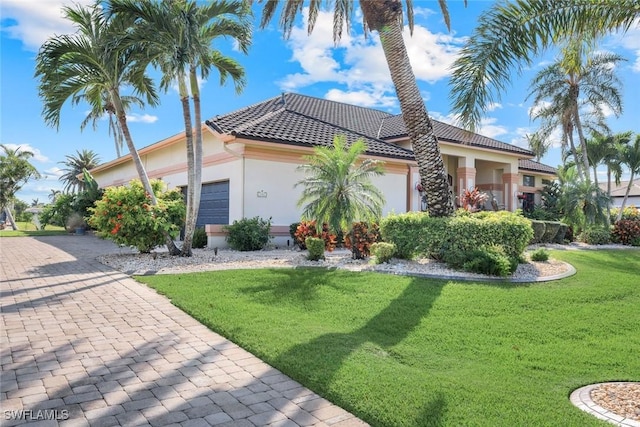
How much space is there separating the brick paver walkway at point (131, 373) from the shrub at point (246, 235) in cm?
659

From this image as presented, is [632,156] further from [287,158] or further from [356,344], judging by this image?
[356,344]

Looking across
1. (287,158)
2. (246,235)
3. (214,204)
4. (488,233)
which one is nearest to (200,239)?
(214,204)

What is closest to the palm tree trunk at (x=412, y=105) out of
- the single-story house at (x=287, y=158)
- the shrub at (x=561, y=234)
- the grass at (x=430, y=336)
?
the single-story house at (x=287, y=158)

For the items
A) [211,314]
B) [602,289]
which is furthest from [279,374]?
[602,289]

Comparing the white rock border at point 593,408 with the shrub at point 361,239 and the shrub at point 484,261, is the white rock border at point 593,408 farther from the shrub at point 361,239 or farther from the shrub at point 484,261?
the shrub at point 361,239

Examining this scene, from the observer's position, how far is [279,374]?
4340 millimetres

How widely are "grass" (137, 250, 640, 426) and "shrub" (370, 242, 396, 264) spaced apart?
4.49ft

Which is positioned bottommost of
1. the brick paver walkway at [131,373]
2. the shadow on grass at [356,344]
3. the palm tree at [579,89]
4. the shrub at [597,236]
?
the brick paver walkway at [131,373]

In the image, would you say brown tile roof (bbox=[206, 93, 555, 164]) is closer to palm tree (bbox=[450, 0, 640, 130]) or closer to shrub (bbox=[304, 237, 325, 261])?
palm tree (bbox=[450, 0, 640, 130])

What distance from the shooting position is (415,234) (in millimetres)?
10336

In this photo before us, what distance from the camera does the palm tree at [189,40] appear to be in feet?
33.4

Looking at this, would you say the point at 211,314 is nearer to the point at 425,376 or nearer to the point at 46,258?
the point at 425,376

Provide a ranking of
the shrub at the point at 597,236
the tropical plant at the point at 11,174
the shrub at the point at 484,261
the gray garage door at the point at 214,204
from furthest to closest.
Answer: the tropical plant at the point at 11,174 < the shrub at the point at 597,236 < the gray garage door at the point at 214,204 < the shrub at the point at 484,261

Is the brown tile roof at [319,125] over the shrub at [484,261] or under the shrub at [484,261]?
over
